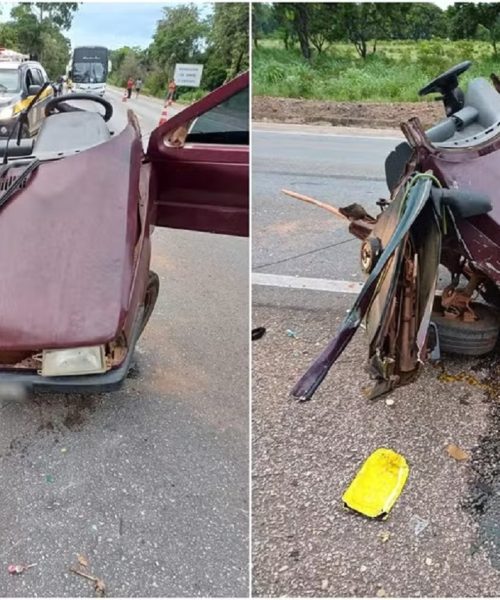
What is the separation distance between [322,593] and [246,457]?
0.77 meters

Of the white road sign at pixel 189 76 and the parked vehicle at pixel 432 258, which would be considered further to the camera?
the white road sign at pixel 189 76

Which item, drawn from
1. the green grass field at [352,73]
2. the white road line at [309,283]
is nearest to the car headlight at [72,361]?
the white road line at [309,283]

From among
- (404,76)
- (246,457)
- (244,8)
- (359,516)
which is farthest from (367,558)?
(404,76)

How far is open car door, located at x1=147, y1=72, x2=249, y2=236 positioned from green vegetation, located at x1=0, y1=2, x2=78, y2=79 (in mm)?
2434

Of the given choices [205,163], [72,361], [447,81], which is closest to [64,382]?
[72,361]

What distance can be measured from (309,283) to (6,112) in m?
7.65

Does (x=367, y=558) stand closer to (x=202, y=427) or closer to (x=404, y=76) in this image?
(x=202, y=427)

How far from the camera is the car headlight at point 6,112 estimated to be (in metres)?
10.1

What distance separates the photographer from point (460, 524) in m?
2.27

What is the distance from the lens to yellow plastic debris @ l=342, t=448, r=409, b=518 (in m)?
2.35

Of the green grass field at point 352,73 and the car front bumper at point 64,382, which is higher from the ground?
the car front bumper at point 64,382

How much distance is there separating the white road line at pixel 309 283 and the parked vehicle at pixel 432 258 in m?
0.93

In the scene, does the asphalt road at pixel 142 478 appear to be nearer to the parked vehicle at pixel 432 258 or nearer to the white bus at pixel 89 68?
the parked vehicle at pixel 432 258

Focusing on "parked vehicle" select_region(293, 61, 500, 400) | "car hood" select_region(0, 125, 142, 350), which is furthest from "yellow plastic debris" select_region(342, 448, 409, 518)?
"car hood" select_region(0, 125, 142, 350)
